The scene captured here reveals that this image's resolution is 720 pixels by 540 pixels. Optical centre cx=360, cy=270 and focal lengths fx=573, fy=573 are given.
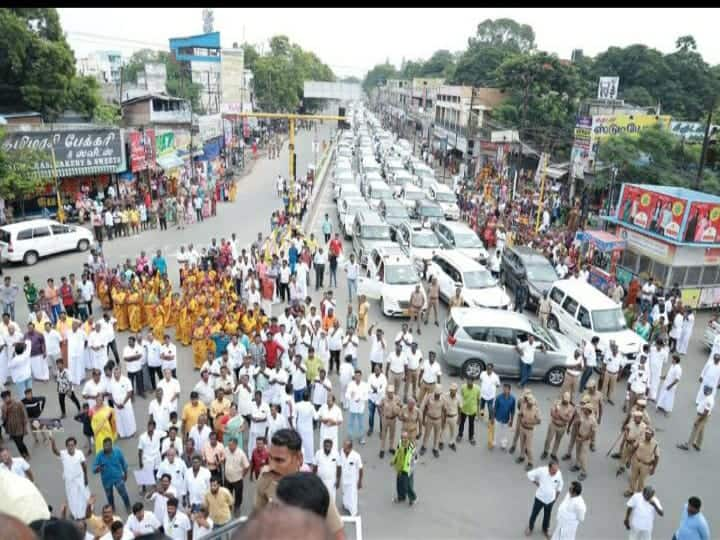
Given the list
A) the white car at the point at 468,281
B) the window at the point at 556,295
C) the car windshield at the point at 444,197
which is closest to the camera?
the window at the point at 556,295

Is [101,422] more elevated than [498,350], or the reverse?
[101,422]

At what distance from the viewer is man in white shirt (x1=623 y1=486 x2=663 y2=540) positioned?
279 inches

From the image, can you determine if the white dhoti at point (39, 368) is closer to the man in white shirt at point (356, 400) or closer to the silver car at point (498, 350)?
the man in white shirt at point (356, 400)

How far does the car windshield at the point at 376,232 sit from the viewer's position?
20.9 metres

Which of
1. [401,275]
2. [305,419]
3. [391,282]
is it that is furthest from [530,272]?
[305,419]

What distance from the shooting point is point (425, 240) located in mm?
20219

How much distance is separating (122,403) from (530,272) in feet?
38.4

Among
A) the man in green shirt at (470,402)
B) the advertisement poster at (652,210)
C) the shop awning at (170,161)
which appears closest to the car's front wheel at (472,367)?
the man in green shirt at (470,402)

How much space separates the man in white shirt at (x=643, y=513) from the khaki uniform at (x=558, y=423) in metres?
2.11

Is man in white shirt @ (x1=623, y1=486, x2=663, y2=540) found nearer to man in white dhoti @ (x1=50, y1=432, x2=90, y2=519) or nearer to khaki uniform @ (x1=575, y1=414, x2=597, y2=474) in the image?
khaki uniform @ (x1=575, y1=414, x2=597, y2=474)

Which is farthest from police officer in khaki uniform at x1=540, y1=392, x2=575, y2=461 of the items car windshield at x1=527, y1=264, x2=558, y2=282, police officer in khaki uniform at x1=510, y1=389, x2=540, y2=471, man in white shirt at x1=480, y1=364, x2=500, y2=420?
car windshield at x1=527, y1=264, x2=558, y2=282

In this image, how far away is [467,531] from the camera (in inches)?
310

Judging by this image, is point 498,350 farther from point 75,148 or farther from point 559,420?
point 75,148

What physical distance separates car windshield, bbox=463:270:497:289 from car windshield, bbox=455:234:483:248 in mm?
3477
